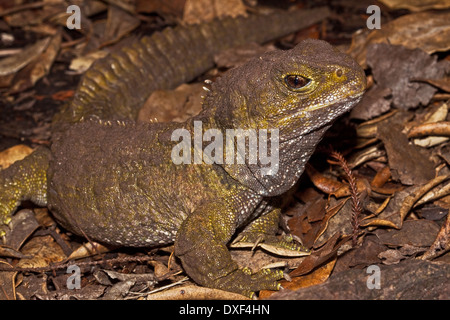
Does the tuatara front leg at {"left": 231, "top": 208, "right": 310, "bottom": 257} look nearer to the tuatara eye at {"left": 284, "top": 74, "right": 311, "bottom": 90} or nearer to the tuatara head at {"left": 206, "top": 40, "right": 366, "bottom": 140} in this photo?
the tuatara head at {"left": 206, "top": 40, "right": 366, "bottom": 140}

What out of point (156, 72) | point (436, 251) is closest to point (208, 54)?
point (156, 72)

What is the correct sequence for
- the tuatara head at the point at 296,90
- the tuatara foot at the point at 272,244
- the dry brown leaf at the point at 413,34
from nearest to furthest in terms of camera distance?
the tuatara head at the point at 296,90 → the tuatara foot at the point at 272,244 → the dry brown leaf at the point at 413,34

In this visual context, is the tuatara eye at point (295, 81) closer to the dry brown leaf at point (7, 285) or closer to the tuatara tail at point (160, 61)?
the tuatara tail at point (160, 61)

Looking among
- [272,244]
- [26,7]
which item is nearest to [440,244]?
[272,244]

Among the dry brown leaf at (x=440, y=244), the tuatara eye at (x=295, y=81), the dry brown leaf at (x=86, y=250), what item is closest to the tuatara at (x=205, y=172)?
the tuatara eye at (x=295, y=81)

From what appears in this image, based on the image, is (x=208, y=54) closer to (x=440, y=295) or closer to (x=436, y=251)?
(x=436, y=251)

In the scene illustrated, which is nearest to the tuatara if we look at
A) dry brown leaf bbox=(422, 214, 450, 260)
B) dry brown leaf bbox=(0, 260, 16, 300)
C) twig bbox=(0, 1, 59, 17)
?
dry brown leaf bbox=(0, 260, 16, 300)
